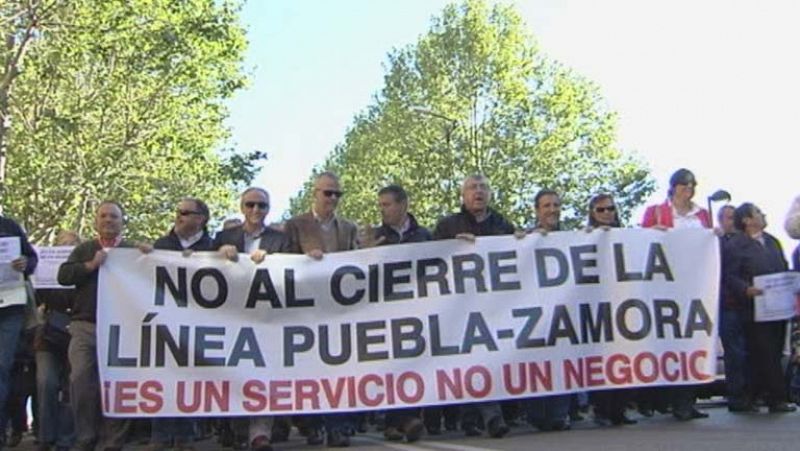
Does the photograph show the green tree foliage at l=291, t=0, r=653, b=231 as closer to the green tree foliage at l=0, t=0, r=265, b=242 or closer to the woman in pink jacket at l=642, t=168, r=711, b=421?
the green tree foliage at l=0, t=0, r=265, b=242

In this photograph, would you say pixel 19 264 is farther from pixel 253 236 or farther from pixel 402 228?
pixel 402 228

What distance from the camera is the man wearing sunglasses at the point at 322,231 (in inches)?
360

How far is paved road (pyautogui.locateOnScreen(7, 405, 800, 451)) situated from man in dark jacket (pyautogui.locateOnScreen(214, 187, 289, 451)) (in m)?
1.32

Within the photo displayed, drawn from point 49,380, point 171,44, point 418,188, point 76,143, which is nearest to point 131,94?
point 76,143

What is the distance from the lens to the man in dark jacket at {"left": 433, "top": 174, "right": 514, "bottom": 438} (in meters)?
9.06

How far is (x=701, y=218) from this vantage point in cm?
1037

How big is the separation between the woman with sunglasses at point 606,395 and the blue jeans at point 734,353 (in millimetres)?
1679

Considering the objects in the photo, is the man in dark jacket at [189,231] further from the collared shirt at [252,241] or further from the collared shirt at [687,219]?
the collared shirt at [687,219]

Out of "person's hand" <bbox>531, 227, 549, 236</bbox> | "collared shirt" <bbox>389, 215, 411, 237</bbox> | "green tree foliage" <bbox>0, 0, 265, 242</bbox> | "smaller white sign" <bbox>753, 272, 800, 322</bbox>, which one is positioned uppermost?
"green tree foliage" <bbox>0, 0, 265, 242</bbox>

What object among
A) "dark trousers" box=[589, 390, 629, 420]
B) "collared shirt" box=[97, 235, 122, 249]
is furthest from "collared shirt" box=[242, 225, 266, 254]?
"dark trousers" box=[589, 390, 629, 420]

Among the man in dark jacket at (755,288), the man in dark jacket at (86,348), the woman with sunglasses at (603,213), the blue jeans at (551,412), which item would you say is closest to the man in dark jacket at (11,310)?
the man in dark jacket at (86,348)

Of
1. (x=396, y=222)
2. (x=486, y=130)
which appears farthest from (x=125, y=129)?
(x=396, y=222)

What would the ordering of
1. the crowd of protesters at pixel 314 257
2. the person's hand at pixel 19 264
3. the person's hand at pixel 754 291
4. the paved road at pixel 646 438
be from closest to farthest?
1. the paved road at pixel 646 438
2. the crowd of protesters at pixel 314 257
3. the person's hand at pixel 19 264
4. the person's hand at pixel 754 291

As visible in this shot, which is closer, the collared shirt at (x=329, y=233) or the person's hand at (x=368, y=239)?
the collared shirt at (x=329, y=233)
